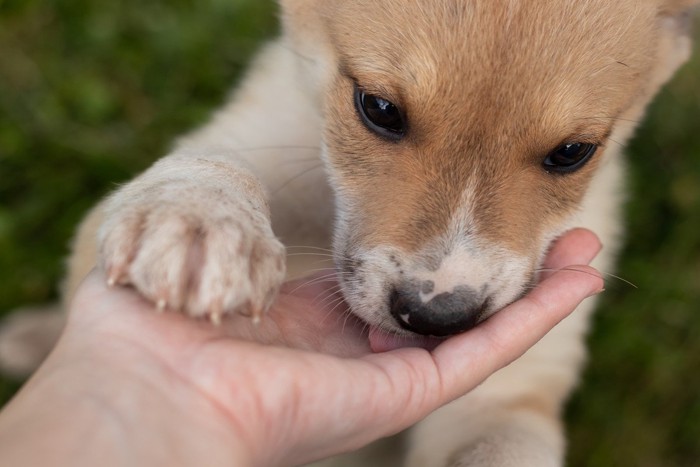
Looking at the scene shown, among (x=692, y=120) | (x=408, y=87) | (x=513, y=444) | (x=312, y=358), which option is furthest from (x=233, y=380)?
(x=692, y=120)

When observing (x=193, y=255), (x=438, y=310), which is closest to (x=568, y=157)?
(x=438, y=310)

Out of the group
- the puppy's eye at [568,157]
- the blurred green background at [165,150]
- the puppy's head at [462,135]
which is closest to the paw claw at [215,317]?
the puppy's head at [462,135]

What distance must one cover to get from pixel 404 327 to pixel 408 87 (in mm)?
719

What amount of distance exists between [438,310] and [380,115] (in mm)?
677

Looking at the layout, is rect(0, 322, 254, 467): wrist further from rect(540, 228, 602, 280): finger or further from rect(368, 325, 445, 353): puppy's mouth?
rect(540, 228, 602, 280): finger

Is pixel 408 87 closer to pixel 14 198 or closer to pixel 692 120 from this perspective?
pixel 14 198

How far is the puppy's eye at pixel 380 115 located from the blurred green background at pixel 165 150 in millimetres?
1979

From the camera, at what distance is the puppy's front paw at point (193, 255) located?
1874 mm

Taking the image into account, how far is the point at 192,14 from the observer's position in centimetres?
453

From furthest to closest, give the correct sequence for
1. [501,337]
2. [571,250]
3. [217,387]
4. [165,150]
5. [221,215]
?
1. [165,150]
2. [571,250]
3. [501,337]
4. [221,215]
5. [217,387]

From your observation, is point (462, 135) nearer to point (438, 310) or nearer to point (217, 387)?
point (438, 310)

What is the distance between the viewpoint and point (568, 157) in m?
2.47

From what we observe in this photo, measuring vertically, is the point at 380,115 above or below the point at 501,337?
above

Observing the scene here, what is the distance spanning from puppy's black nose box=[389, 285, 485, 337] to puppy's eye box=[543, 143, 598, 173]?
58cm
